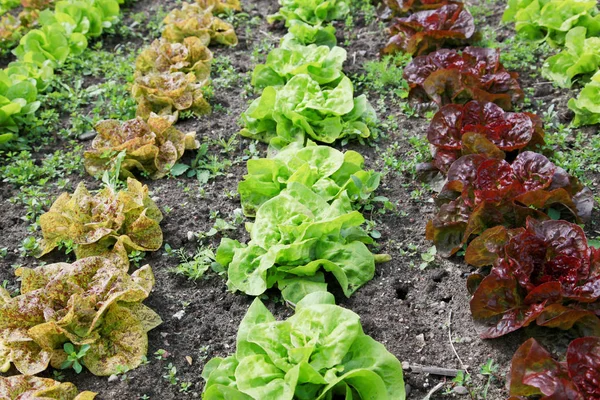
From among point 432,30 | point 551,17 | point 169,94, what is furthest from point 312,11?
point 551,17

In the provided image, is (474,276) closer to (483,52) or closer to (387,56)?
(483,52)

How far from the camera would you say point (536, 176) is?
14.5 feet

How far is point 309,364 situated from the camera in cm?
345

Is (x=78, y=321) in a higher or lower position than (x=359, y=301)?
higher

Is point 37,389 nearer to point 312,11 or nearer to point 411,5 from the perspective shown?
point 312,11

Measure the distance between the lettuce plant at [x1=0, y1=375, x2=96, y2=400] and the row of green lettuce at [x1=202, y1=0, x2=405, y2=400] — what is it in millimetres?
752

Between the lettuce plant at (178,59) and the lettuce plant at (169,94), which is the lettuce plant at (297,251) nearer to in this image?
the lettuce plant at (169,94)

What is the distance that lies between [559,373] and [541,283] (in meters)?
0.64

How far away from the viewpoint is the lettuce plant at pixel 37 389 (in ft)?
11.8

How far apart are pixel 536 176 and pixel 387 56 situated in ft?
8.53

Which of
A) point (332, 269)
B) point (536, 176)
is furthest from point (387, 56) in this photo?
point (332, 269)

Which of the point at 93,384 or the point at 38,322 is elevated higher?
the point at 38,322

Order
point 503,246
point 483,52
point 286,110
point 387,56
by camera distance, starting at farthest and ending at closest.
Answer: point 387,56, point 483,52, point 286,110, point 503,246

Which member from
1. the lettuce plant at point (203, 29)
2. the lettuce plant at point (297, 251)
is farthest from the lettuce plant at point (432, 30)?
the lettuce plant at point (297, 251)
